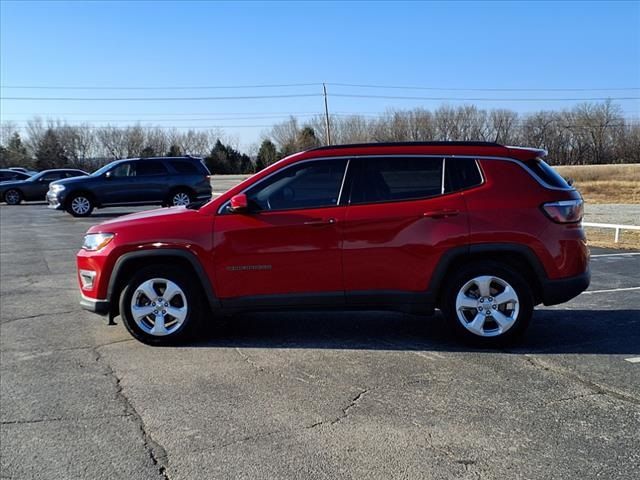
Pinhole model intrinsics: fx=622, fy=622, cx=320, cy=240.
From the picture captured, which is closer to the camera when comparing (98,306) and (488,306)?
(488,306)

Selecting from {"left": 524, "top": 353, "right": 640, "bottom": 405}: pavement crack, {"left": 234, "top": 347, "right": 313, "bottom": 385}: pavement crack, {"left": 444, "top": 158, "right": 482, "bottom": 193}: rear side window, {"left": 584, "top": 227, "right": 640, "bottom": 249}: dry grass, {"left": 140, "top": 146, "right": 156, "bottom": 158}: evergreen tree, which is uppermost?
{"left": 140, "top": 146, "right": 156, "bottom": 158}: evergreen tree

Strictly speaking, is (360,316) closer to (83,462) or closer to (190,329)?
(190,329)

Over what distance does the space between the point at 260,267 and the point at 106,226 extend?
5.21 feet

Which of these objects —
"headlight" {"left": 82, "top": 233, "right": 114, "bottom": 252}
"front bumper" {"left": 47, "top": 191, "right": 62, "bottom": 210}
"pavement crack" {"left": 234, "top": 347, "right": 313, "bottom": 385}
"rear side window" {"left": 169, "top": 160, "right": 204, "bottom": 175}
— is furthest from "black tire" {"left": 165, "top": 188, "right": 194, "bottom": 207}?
"pavement crack" {"left": 234, "top": 347, "right": 313, "bottom": 385}

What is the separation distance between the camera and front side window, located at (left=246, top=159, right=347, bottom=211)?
573 cm

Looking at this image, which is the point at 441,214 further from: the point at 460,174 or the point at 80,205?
the point at 80,205

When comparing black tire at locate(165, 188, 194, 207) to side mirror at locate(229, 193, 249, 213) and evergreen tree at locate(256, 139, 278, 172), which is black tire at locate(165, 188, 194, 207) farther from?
evergreen tree at locate(256, 139, 278, 172)

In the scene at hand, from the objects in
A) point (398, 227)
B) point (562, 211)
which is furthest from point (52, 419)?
point (562, 211)

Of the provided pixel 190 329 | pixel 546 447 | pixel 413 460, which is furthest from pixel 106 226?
pixel 546 447

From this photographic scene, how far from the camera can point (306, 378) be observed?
16.2 feet

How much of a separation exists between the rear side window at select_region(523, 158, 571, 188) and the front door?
1.71 meters

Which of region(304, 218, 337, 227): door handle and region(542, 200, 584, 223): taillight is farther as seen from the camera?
region(304, 218, 337, 227): door handle

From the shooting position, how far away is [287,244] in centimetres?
564

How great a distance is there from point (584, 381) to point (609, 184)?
1907 inches
